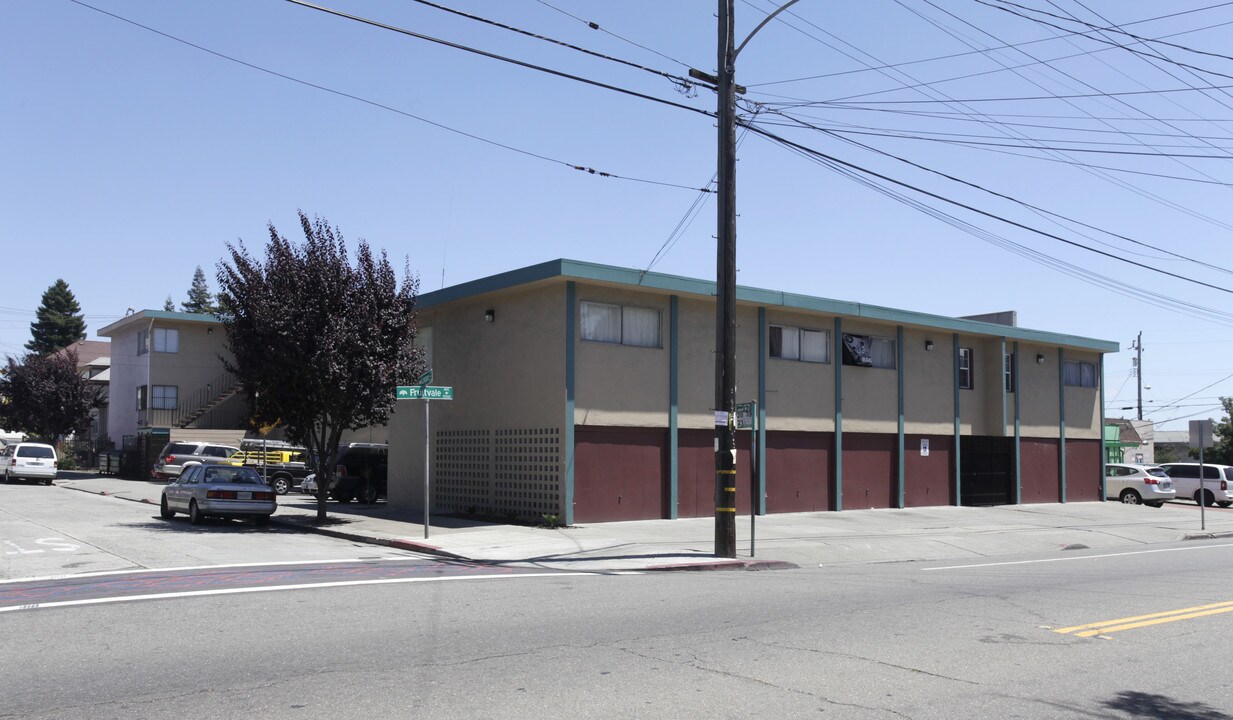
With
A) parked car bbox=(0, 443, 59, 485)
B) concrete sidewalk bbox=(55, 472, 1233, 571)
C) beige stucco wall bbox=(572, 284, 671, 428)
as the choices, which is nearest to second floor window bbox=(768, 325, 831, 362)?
beige stucco wall bbox=(572, 284, 671, 428)

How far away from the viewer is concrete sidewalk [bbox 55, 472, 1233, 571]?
56.2 feet

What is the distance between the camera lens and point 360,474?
29.7 m

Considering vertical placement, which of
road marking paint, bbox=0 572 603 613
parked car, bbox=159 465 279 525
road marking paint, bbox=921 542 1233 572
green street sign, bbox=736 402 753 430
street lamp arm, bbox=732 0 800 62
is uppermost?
street lamp arm, bbox=732 0 800 62

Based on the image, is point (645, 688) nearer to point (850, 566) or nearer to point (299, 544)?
point (850, 566)

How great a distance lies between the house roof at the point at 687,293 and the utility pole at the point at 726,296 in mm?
4989

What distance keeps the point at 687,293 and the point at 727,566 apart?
8.70 m

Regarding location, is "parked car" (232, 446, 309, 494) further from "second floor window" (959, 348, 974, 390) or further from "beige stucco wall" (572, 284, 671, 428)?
"second floor window" (959, 348, 974, 390)

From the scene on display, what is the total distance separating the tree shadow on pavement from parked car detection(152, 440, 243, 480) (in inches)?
1363

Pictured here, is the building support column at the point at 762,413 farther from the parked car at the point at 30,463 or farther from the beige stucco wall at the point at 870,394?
the parked car at the point at 30,463

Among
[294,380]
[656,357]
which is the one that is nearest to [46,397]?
[294,380]

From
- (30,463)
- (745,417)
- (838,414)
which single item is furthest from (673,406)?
(30,463)

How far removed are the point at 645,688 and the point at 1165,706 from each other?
12.2 feet

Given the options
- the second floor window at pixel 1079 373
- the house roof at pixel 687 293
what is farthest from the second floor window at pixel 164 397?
the second floor window at pixel 1079 373

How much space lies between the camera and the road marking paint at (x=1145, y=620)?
983cm
